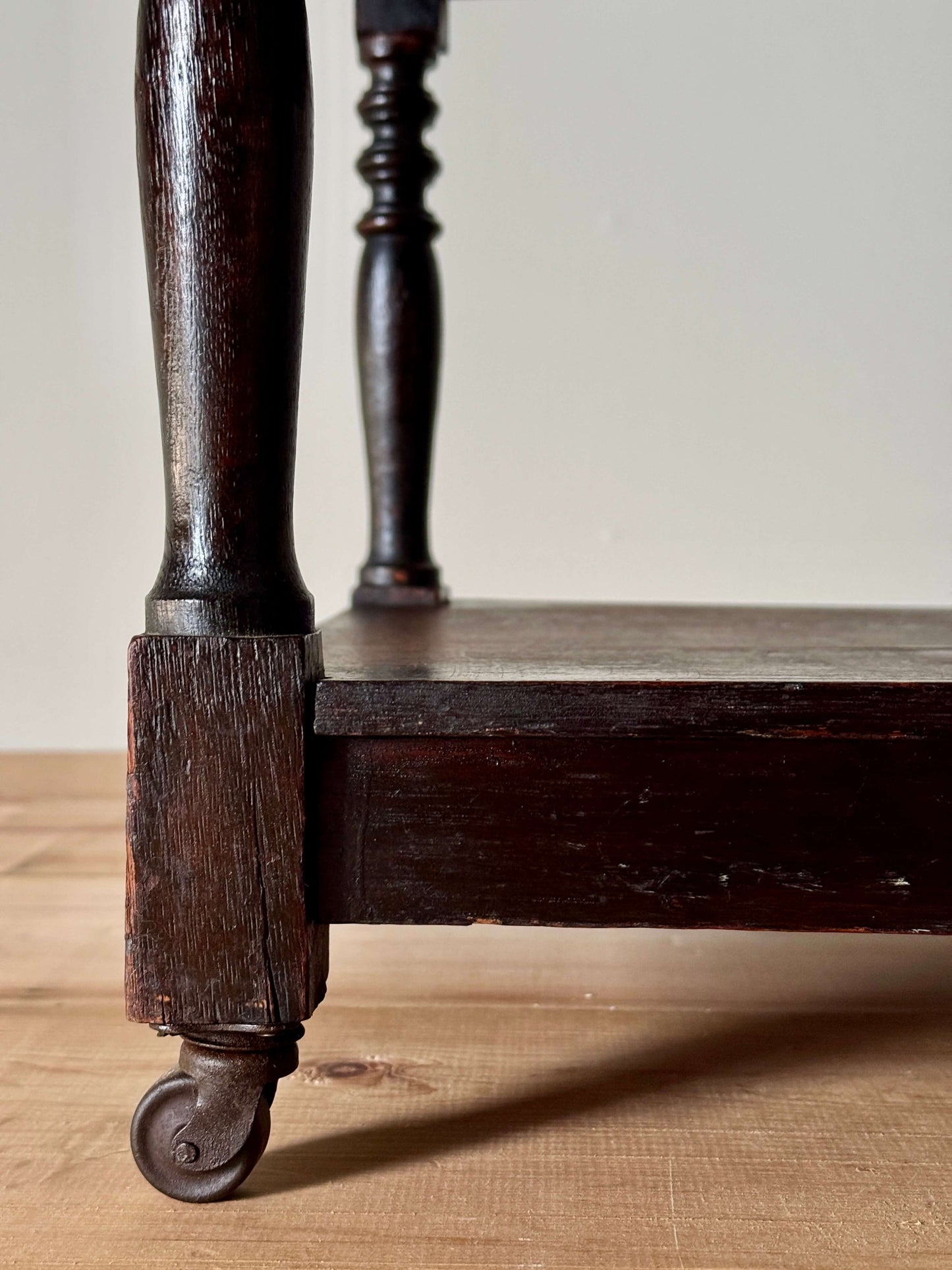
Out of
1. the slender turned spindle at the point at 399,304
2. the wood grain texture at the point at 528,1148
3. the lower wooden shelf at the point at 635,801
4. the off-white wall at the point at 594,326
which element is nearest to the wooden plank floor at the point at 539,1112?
the wood grain texture at the point at 528,1148

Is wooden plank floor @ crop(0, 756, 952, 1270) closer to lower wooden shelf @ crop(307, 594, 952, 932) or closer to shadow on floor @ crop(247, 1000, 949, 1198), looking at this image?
shadow on floor @ crop(247, 1000, 949, 1198)

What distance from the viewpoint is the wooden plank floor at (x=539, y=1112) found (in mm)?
555

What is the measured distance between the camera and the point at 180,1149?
58cm

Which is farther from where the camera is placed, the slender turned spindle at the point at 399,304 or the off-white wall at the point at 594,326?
the off-white wall at the point at 594,326

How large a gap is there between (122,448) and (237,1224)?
4.44ft

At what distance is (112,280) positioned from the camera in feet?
5.75

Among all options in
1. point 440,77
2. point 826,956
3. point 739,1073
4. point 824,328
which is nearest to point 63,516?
point 440,77

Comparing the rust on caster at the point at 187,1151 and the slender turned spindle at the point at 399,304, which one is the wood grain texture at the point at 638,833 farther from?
the slender turned spindle at the point at 399,304

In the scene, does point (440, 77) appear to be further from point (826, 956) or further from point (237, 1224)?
point (237, 1224)

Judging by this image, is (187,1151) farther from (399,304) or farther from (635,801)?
(399,304)

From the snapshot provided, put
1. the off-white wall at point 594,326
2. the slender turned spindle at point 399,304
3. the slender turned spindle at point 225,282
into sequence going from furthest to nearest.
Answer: the off-white wall at point 594,326 < the slender turned spindle at point 399,304 < the slender turned spindle at point 225,282

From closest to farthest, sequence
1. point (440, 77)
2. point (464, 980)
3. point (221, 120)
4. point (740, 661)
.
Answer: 1. point (221, 120)
2. point (740, 661)
3. point (464, 980)
4. point (440, 77)

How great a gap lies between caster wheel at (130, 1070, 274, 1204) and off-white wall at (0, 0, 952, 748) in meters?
Result: 1.26

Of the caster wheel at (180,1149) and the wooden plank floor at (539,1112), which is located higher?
the caster wheel at (180,1149)
